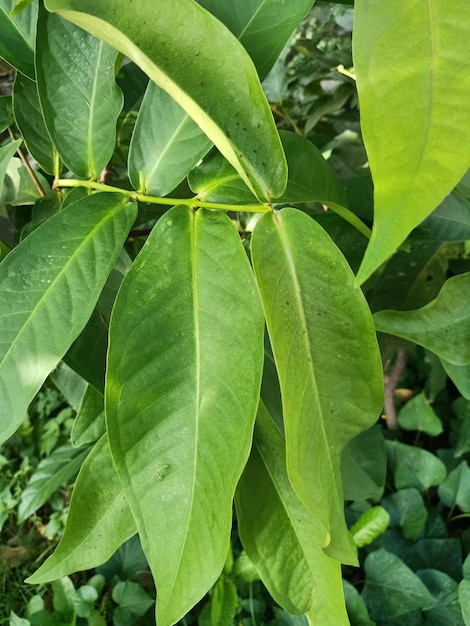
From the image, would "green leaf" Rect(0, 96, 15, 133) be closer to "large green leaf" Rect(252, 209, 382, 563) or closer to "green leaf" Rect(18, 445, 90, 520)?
"large green leaf" Rect(252, 209, 382, 563)

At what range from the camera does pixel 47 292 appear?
1.37ft

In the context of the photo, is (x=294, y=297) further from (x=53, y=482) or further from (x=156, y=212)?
(x=53, y=482)

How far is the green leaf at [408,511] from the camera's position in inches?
39.5

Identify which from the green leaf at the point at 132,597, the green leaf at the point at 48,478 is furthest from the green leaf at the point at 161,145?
the green leaf at the point at 132,597

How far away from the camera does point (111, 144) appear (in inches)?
19.1

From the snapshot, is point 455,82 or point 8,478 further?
point 8,478

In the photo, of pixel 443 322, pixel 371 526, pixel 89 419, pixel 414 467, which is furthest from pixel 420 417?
pixel 89 419

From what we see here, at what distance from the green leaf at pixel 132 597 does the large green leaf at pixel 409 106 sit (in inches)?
40.4

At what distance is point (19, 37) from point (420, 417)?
0.93m

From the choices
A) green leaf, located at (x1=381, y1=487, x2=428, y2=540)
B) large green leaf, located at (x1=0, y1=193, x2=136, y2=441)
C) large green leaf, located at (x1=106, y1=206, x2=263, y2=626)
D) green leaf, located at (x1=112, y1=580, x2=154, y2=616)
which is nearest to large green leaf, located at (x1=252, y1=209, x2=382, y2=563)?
large green leaf, located at (x1=106, y1=206, x2=263, y2=626)

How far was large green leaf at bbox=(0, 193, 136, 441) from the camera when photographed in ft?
1.32

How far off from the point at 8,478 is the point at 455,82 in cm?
152

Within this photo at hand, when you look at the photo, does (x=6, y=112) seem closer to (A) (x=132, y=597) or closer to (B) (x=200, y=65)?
(B) (x=200, y=65)

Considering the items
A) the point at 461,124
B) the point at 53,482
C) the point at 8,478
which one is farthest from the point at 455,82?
the point at 8,478
